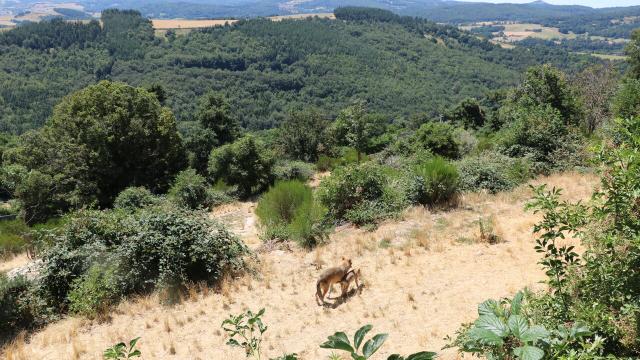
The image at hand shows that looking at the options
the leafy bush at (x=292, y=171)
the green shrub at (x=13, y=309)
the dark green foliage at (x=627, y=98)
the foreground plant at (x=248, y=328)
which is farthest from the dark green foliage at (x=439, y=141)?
the foreground plant at (x=248, y=328)

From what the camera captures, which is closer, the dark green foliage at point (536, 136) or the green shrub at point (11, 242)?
the dark green foliage at point (536, 136)

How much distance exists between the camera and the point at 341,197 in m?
10.7

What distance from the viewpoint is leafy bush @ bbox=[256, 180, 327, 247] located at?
9070 millimetres

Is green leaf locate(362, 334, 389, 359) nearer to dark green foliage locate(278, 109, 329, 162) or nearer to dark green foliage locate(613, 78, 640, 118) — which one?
dark green foliage locate(613, 78, 640, 118)

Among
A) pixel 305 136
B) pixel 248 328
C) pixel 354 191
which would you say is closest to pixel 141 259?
pixel 354 191

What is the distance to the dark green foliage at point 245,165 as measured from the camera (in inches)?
786

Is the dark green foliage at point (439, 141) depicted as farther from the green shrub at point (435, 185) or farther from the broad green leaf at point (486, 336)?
the broad green leaf at point (486, 336)

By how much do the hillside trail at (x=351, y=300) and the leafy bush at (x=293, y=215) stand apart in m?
0.42

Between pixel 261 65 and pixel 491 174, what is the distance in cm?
11290

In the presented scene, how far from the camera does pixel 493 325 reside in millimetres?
1868

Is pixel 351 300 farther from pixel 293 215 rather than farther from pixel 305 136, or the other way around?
pixel 305 136

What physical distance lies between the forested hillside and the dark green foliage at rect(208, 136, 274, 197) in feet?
188

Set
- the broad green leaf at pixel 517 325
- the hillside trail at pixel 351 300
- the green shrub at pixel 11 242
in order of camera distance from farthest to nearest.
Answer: the green shrub at pixel 11 242 → the hillside trail at pixel 351 300 → the broad green leaf at pixel 517 325

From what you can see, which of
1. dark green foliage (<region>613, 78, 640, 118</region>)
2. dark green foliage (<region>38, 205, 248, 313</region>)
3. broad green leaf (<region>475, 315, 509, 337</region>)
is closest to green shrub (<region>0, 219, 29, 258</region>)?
dark green foliage (<region>38, 205, 248, 313</region>)
